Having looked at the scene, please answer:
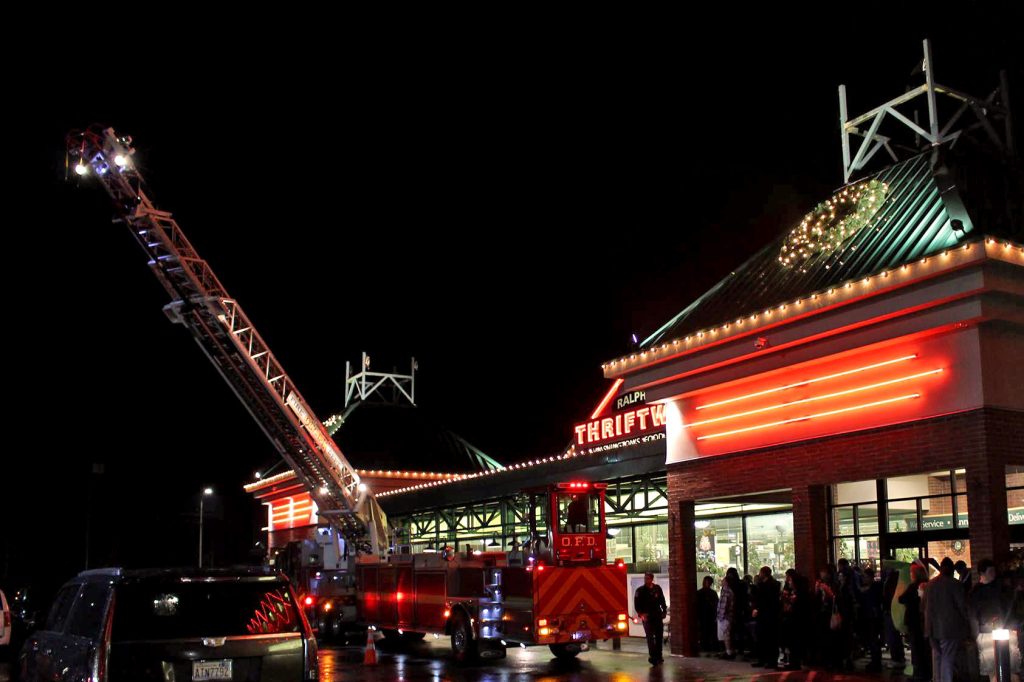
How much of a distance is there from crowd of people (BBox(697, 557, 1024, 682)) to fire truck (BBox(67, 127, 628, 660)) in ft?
6.75

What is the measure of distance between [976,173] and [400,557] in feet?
46.0

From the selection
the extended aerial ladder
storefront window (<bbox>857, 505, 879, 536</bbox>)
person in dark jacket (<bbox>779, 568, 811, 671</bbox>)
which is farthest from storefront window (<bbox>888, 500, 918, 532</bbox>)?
the extended aerial ladder

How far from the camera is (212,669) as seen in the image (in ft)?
26.5

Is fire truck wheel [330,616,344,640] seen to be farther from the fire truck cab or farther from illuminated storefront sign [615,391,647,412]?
illuminated storefront sign [615,391,647,412]

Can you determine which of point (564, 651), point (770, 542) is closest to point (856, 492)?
point (770, 542)

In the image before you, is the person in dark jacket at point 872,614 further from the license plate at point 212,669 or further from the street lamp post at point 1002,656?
the license plate at point 212,669

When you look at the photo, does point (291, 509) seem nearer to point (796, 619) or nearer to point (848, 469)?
point (796, 619)

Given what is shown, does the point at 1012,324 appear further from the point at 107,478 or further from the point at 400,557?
the point at 107,478

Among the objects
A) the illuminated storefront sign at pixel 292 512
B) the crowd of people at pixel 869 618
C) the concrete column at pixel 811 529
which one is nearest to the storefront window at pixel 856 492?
the crowd of people at pixel 869 618

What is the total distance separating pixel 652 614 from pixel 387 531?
534 inches

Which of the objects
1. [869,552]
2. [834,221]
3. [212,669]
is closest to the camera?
[212,669]

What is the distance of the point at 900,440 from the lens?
15.3 meters

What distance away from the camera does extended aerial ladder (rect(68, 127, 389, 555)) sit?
2541cm

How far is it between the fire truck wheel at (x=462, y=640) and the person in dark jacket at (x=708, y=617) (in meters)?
4.25
